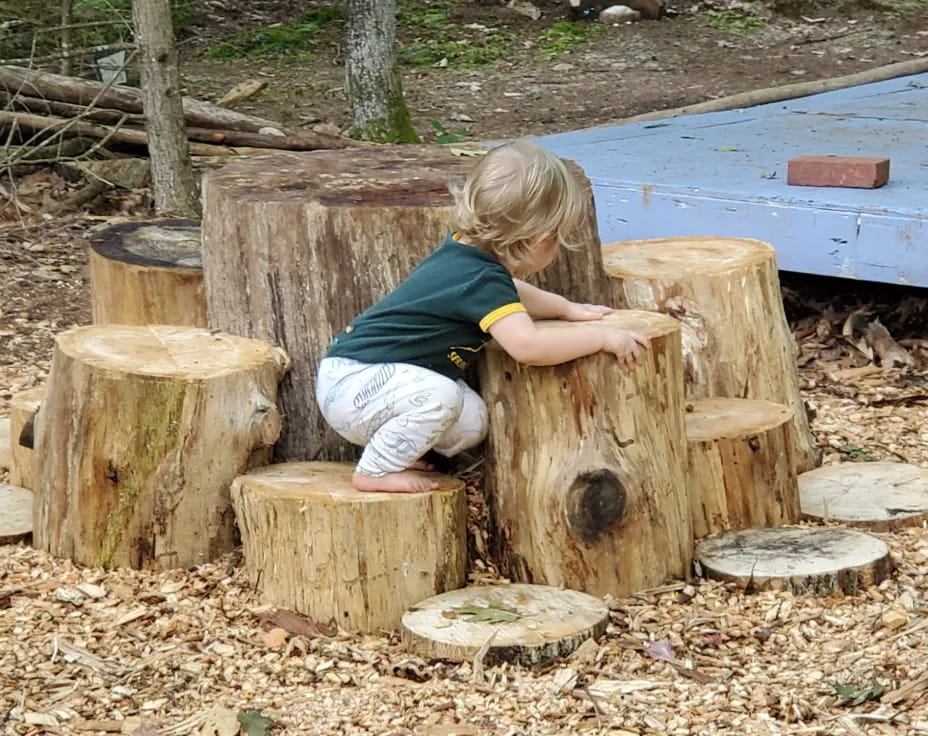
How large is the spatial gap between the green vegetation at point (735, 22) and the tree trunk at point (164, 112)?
7.55 m

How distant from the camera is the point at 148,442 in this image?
3307mm

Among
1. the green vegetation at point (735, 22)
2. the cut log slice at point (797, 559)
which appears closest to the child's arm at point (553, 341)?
the cut log slice at point (797, 559)

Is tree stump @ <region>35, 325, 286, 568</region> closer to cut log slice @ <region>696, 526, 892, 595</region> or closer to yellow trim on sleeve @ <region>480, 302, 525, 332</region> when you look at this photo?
yellow trim on sleeve @ <region>480, 302, 525, 332</region>

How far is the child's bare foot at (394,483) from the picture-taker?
3187mm

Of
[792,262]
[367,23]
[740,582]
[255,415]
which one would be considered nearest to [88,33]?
[367,23]

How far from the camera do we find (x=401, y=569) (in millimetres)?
3168

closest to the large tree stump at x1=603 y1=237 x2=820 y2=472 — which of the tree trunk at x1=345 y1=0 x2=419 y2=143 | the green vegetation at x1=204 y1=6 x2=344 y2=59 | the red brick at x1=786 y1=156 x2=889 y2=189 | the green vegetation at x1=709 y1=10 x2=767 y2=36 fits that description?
the red brick at x1=786 y1=156 x2=889 y2=189

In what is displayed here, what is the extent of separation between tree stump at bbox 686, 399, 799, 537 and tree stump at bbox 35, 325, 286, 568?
110 centimetres

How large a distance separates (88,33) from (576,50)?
4584 mm

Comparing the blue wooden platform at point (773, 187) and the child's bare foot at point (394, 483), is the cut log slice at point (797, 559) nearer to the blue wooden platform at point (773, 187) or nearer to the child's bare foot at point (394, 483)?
the child's bare foot at point (394, 483)

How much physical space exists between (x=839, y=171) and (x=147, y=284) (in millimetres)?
2763

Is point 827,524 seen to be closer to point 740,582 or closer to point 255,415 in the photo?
point 740,582

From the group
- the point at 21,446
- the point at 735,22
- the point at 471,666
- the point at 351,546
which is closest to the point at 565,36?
the point at 735,22

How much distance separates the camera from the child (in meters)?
3.12
